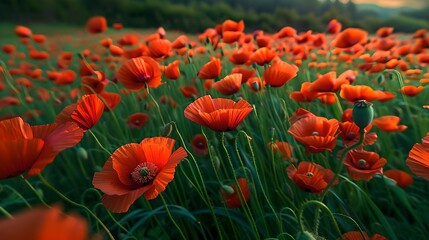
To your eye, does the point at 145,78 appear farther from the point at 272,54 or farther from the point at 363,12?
the point at 363,12

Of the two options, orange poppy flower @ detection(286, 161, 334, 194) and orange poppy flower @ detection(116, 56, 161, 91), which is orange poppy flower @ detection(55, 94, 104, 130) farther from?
orange poppy flower @ detection(286, 161, 334, 194)

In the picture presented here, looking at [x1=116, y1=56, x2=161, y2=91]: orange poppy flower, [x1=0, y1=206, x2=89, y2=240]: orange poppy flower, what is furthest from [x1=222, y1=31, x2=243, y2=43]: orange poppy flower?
[x1=0, y1=206, x2=89, y2=240]: orange poppy flower

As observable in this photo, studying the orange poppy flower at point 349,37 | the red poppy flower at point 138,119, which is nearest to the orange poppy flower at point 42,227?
the red poppy flower at point 138,119

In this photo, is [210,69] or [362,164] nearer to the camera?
[362,164]

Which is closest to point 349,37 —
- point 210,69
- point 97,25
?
point 210,69

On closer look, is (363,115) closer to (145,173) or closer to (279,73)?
(145,173)

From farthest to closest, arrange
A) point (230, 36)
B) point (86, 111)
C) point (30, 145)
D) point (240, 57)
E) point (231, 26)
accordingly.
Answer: point (231, 26)
point (230, 36)
point (240, 57)
point (86, 111)
point (30, 145)

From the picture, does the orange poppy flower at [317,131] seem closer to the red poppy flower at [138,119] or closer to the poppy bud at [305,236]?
the poppy bud at [305,236]

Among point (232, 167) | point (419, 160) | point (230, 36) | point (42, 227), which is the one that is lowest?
point (230, 36)
